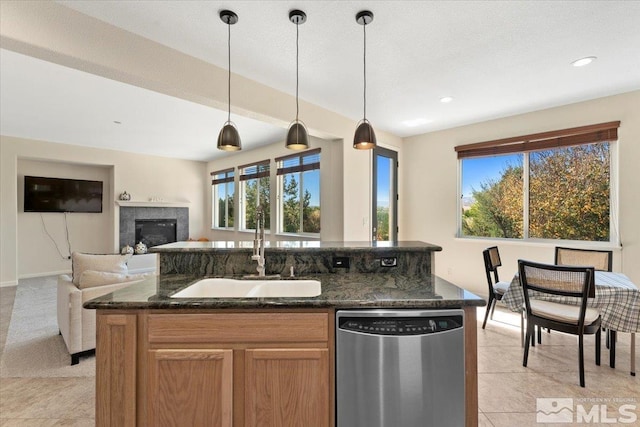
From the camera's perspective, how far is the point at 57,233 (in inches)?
253

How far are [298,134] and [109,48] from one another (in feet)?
4.85

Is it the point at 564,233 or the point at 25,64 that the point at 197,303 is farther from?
the point at 564,233

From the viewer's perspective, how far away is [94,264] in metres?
2.88

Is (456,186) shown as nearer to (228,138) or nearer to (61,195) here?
(228,138)

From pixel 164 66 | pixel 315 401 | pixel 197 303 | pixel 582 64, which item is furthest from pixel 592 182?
pixel 164 66

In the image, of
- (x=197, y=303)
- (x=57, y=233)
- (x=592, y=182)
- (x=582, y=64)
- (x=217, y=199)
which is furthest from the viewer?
(x=217, y=199)

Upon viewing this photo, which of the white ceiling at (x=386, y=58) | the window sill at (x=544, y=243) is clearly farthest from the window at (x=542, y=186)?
the white ceiling at (x=386, y=58)

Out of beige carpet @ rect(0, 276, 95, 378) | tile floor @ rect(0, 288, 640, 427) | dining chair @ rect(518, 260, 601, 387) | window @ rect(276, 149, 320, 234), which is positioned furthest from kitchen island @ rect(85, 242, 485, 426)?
window @ rect(276, 149, 320, 234)

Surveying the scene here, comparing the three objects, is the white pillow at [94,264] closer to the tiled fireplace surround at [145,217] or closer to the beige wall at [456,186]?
the beige wall at [456,186]

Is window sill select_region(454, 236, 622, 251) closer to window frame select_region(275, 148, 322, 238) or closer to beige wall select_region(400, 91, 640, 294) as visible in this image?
beige wall select_region(400, 91, 640, 294)

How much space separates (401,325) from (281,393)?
0.63 m

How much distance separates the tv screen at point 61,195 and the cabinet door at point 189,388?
6.92m

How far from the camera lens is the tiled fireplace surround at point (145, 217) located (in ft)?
22.6

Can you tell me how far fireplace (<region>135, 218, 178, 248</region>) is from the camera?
7191 mm
